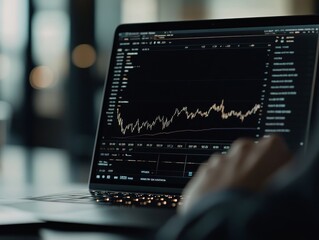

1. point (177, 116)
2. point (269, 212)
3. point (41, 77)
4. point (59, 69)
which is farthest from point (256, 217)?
point (41, 77)

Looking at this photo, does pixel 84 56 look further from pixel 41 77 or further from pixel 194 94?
pixel 194 94

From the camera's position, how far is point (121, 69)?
135 centimetres

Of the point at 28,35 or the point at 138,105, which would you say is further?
the point at 28,35

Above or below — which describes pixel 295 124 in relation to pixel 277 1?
above

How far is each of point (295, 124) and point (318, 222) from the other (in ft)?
2.04

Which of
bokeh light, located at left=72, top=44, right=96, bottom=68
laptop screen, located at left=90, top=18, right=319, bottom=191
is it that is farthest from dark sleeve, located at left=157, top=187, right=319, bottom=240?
bokeh light, located at left=72, top=44, right=96, bottom=68

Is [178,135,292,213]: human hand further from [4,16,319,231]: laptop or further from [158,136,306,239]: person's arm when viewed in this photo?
[4,16,319,231]: laptop

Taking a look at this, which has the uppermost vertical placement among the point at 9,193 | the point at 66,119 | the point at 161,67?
the point at 161,67

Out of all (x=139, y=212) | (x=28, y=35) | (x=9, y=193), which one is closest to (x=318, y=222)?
(x=139, y=212)

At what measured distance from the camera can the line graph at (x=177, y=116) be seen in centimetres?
Answer: 121

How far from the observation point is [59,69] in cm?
773

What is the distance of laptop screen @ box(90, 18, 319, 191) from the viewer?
119 centimetres

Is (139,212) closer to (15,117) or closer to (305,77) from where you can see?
(305,77)

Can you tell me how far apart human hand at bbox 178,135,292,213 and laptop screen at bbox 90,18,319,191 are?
495mm
